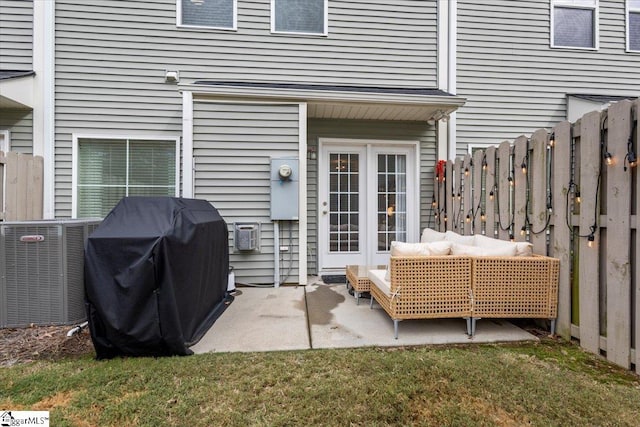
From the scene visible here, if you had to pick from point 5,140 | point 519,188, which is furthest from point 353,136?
point 5,140

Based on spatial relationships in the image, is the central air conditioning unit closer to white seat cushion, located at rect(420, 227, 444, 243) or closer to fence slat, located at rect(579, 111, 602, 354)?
white seat cushion, located at rect(420, 227, 444, 243)

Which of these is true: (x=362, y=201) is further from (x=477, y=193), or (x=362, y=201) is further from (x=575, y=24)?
(x=575, y=24)

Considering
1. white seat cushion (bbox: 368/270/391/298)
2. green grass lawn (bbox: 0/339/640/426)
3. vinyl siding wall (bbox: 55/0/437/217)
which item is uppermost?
vinyl siding wall (bbox: 55/0/437/217)

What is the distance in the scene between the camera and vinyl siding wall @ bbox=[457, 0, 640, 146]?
18.0ft

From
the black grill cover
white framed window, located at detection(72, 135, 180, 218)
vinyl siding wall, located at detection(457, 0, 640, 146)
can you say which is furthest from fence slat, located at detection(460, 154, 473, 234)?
white framed window, located at detection(72, 135, 180, 218)

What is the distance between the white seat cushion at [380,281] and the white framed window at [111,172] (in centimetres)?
322

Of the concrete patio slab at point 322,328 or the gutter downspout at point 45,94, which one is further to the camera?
the gutter downspout at point 45,94

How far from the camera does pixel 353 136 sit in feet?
17.1

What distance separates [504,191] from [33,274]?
15.9 ft

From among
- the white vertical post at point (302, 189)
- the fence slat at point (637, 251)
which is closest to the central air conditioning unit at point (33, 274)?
the white vertical post at point (302, 189)

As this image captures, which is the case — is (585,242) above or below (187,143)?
below

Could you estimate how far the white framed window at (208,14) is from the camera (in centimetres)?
496

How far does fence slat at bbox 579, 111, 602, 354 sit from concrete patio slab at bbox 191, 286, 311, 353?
2224 millimetres

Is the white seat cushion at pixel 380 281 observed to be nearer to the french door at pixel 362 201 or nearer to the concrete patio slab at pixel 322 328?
the concrete patio slab at pixel 322 328
